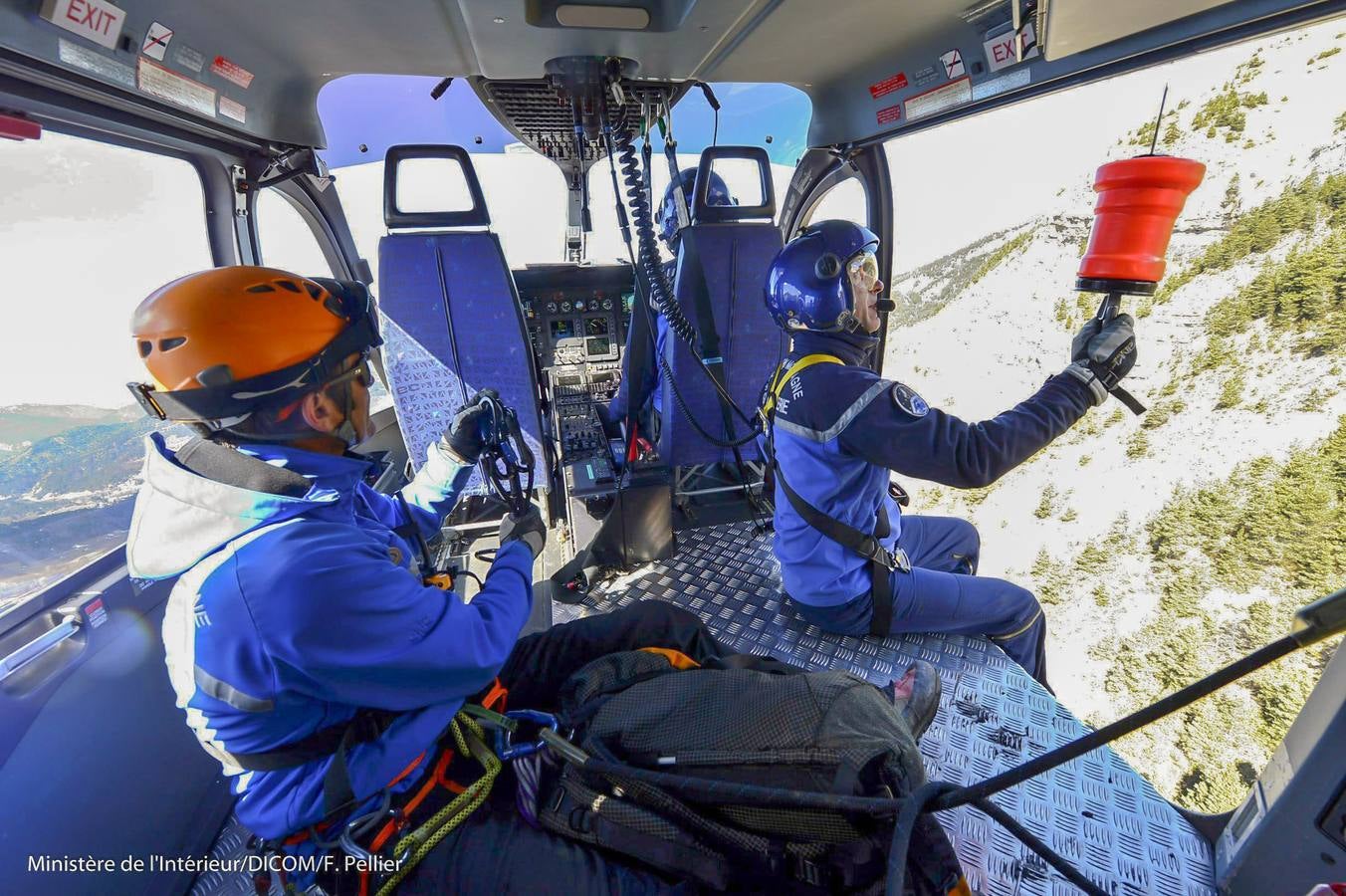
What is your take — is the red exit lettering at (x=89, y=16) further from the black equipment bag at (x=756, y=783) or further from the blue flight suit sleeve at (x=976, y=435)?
the blue flight suit sleeve at (x=976, y=435)

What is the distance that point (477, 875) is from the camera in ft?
3.72

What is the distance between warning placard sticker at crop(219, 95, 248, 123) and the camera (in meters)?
2.37

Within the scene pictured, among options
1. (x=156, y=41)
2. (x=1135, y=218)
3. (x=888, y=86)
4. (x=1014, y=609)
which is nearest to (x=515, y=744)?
(x=1014, y=609)

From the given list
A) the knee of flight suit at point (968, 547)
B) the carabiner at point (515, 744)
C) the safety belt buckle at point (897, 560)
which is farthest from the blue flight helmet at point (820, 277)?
the carabiner at point (515, 744)

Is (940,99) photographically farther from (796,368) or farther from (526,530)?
(526,530)

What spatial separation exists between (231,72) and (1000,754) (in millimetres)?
3913

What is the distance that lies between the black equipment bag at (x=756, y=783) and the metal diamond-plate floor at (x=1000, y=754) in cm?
63

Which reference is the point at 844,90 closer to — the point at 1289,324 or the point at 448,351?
the point at 448,351

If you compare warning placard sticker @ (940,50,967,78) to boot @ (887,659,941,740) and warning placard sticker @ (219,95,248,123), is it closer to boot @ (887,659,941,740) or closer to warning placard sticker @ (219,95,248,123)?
boot @ (887,659,941,740)

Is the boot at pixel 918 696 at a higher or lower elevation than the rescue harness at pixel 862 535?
lower

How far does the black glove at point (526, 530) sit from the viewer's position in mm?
1794

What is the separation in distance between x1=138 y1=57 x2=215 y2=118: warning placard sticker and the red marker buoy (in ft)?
9.75

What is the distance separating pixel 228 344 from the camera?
43.2 inches

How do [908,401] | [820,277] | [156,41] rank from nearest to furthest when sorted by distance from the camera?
1. [908,401]
2. [156,41]
3. [820,277]
